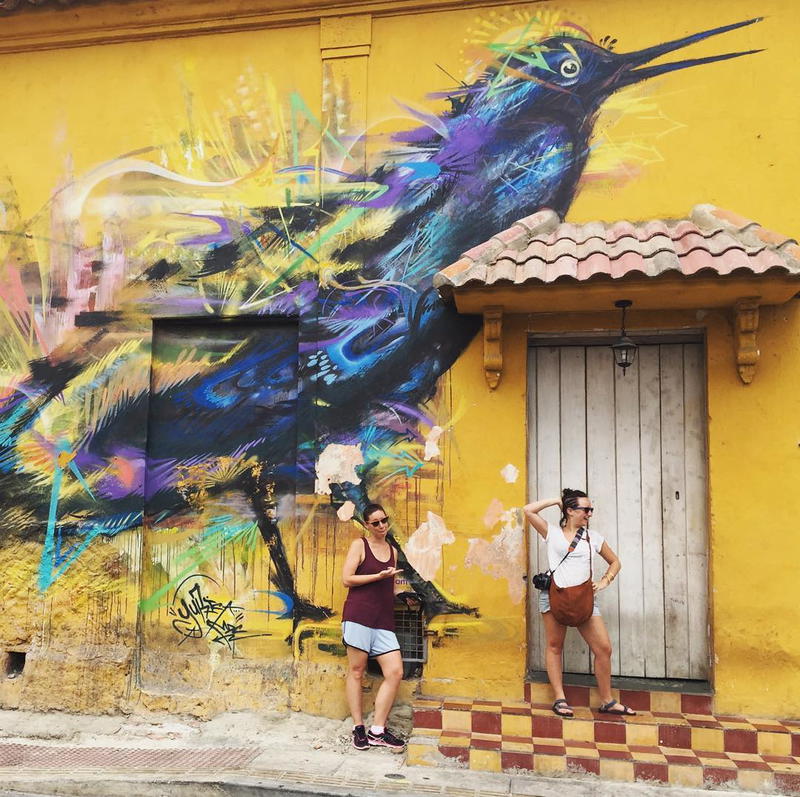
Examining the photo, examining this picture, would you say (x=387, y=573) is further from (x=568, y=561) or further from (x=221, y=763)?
(x=221, y=763)

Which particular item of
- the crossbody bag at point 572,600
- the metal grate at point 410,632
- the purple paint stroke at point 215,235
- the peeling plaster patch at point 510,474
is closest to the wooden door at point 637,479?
the peeling plaster patch at point 510,474

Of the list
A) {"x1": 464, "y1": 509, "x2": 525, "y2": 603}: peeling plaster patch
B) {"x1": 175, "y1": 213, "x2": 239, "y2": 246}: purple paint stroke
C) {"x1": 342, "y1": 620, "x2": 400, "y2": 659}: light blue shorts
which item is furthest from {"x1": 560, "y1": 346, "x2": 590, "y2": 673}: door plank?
{"x1": 175, "y1": 213, "x2": 239, "y2": 246}: purple paint stroke

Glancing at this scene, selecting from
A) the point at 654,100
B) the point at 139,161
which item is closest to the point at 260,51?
the point at 139,161

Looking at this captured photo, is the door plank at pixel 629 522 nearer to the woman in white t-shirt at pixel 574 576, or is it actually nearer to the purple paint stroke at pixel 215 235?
the woman in white t-shirt at pixel 574 576

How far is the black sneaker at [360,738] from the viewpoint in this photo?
18.2ft

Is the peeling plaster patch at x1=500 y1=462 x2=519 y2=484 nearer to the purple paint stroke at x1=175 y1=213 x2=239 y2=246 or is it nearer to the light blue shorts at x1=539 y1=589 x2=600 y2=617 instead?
the light blue shorts at x1=539 y1=589 x2=600 y2=617

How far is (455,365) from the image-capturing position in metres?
6.12

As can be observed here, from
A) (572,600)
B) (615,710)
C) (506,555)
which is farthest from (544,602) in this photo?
(615,710)

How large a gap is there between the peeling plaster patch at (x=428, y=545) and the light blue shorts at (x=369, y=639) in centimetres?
57

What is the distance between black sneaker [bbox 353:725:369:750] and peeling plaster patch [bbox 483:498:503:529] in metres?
1.69

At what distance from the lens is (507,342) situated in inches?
238

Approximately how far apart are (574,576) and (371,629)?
1.48 meters

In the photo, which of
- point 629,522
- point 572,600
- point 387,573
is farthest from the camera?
point 629,522

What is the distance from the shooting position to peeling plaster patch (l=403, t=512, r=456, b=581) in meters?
6.01
